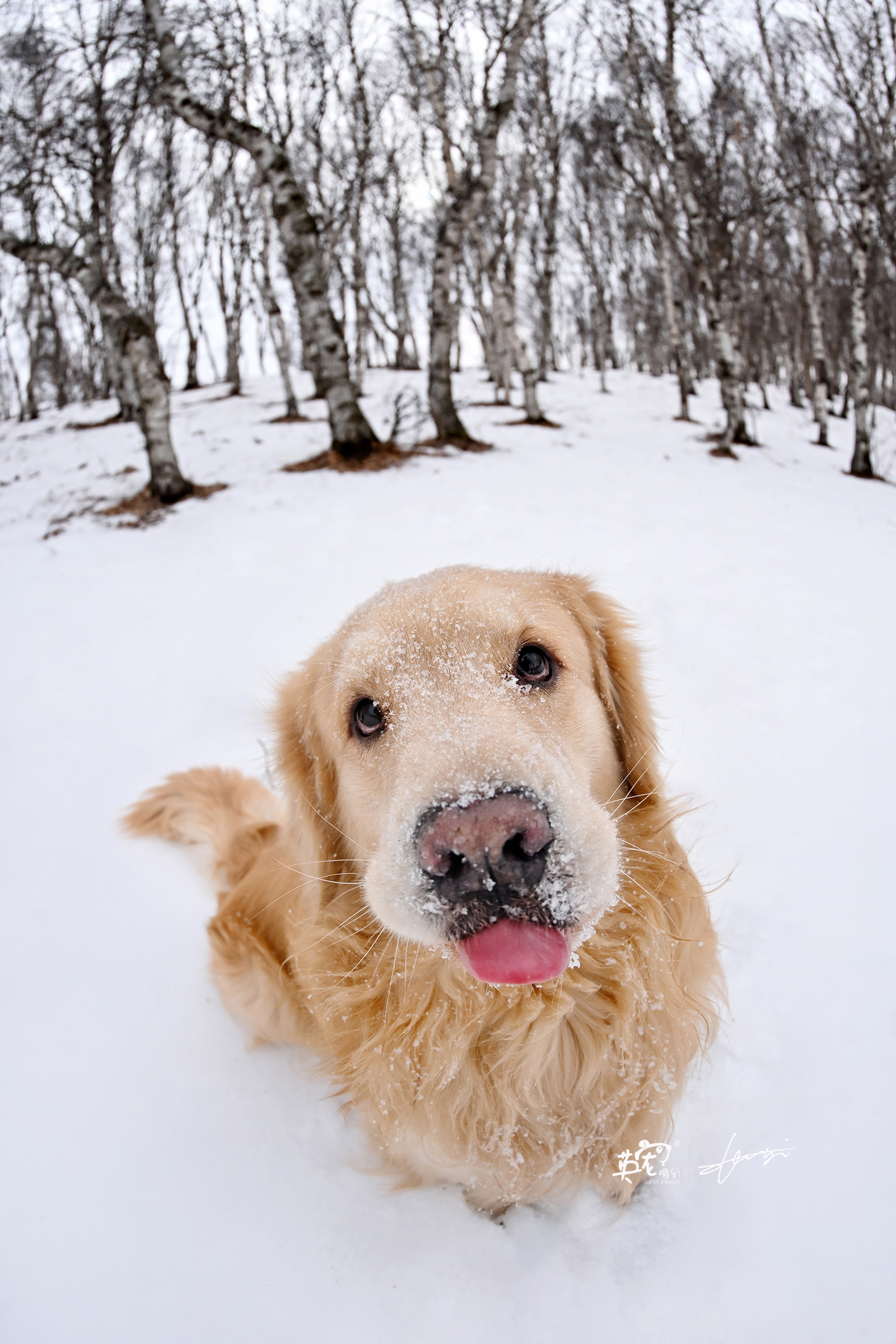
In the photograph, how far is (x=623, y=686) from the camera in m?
2.07

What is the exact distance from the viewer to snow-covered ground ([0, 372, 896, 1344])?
1.63m

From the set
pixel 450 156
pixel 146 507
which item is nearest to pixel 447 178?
pixel 450 156

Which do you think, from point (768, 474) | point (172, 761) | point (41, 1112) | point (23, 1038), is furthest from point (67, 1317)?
point (768, 474)

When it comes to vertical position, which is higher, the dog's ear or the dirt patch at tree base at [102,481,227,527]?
the dirt patch at tree base at [102,481,227,527]

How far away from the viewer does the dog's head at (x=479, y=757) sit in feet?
4.04

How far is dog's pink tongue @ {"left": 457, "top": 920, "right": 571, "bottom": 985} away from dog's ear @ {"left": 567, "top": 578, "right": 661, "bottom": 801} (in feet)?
2.44

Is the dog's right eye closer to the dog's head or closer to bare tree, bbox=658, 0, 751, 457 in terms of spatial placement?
the dog's head

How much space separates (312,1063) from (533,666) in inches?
60.7

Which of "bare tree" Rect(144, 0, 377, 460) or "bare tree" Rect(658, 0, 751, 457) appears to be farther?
"bare tree" Rect(658, 0, 751, 457)

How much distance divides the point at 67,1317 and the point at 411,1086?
94cm

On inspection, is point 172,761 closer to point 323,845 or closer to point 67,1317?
point 323,845

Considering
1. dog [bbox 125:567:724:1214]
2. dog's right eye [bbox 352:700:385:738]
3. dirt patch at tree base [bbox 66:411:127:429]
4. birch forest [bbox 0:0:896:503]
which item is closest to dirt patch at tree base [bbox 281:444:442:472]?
birch forest [bbox 0:0:896:503]

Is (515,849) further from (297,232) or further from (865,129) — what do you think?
(865,129)

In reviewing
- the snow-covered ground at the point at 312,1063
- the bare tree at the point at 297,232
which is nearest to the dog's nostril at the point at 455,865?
the snow-covered ground at the point at 312,1063
